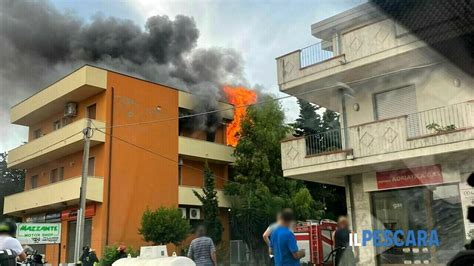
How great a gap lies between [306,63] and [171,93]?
10.7 m

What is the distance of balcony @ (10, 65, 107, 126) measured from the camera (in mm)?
13781

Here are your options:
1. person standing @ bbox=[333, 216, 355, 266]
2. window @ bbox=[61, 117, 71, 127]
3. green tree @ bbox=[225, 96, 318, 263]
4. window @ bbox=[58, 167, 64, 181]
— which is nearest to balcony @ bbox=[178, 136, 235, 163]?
green tree @ bbox=[225, 96, 318, 263]

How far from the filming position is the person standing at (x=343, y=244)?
3821 millimetres

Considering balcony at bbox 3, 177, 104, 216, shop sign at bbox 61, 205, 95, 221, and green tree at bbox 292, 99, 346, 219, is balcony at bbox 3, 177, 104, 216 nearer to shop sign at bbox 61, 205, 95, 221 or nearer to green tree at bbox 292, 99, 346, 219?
shop sign at bbox 61, 205, 95, 221

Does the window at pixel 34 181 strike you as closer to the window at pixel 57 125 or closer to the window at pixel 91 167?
the window at pixel 57 125

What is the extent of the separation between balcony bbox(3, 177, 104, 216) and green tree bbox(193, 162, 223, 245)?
2.86 metres

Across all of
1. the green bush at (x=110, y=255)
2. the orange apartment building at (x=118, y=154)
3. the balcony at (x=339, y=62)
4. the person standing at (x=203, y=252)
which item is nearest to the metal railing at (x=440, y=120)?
the balcony at (x=339, y=62)

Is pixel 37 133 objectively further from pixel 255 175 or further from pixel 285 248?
pixel 285 248

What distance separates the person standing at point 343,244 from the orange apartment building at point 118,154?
336 inches

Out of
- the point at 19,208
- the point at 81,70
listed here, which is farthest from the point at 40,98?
the point at 19,208

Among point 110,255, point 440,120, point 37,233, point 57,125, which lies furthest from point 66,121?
point 440,120

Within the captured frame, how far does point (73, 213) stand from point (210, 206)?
4.46 metres

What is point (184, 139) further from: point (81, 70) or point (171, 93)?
point (81, 70)

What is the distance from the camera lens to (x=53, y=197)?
14.8 metres
